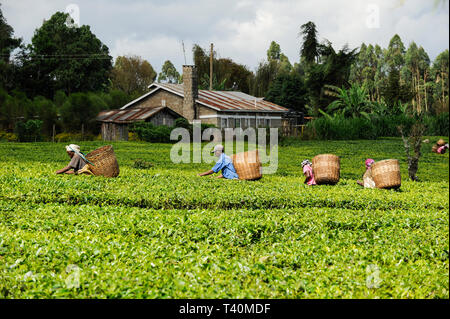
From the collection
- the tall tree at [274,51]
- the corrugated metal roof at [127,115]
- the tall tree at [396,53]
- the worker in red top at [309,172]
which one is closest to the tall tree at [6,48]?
the corrugated metal roof at [127,115]

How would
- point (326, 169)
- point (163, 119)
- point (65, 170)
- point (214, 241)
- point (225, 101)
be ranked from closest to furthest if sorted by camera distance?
point (214, 241) < point (326, 169) < point (65, 170) < point (163, 119) < point (225, 101)

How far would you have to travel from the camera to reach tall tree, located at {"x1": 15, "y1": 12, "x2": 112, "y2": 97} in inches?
1836

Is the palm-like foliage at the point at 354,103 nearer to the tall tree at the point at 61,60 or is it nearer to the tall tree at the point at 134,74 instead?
the tall tree at the point at 61,60

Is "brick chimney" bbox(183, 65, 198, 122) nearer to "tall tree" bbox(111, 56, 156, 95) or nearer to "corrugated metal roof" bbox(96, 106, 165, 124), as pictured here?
"corrugated metal roof" bbox(96, 106, 165, 124)

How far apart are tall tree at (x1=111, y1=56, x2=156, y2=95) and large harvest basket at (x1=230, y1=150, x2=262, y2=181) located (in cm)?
4999

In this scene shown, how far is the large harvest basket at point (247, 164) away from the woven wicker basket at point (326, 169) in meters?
1.61

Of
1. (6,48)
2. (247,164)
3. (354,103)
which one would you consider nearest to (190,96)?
(354,103)

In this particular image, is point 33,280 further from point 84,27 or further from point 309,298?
point 84,27

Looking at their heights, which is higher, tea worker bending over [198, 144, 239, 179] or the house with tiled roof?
the house with tiled roof

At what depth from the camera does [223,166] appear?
43.4ft

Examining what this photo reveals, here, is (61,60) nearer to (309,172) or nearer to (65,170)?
(65,170)

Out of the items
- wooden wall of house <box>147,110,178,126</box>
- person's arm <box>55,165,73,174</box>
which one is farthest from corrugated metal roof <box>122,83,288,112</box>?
person's arm <box>55,165,73,174</box>

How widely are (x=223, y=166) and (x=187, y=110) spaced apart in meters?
26.2

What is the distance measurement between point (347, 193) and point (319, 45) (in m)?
40.8
